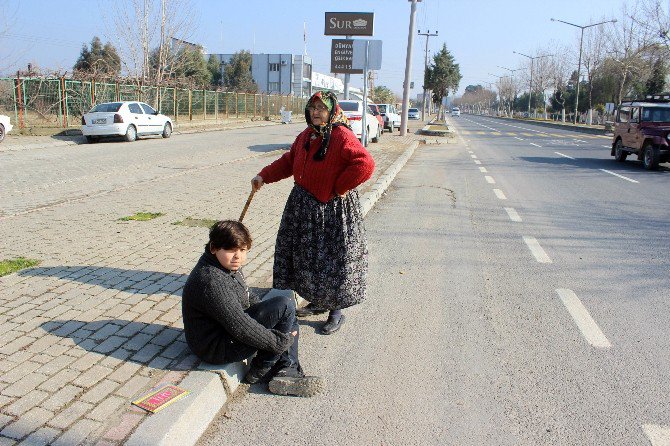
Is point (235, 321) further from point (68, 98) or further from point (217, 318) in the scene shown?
point (68, 98)

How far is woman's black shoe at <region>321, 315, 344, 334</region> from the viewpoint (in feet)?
14.3

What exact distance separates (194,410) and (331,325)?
1.59 meters

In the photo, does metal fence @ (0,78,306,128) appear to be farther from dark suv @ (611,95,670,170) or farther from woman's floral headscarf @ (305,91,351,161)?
woman's floral headscarf @ (305,91,351,161)

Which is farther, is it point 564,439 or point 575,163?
point 575,163

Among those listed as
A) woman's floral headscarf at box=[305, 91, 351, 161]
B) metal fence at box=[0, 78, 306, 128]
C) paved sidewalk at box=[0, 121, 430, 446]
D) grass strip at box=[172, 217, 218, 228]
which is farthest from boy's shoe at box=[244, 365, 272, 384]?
metal fence at box=[0, 78, 306, 128]

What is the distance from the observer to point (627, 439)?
117 inches

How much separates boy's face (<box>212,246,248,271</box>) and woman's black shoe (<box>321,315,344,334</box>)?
124 centimetres

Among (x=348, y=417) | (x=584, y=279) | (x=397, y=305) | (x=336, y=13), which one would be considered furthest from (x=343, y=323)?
(x=336, y=13)

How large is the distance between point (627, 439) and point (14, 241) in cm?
614

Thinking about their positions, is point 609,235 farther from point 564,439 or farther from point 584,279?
point 564,439

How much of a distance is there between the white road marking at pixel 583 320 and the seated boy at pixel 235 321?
7.25 ft

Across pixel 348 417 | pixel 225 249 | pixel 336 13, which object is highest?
pixel 336 13

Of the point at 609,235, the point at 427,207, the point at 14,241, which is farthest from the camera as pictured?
the point at 427,207

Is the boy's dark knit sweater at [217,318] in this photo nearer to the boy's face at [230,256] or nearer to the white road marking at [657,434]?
the boy's face at [230,256]
